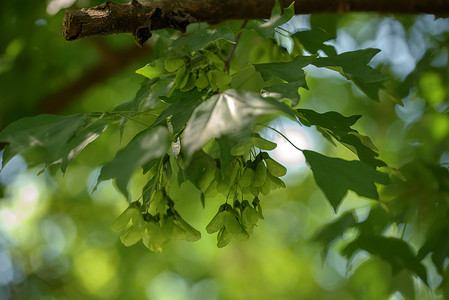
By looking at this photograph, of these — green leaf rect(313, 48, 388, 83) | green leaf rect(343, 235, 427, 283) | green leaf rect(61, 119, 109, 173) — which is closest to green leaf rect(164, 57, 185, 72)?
green leaf rect(61, 119, 109, 173)

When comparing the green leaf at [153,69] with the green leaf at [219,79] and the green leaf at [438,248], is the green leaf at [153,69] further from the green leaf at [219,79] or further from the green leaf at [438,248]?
the green leaf at [438,248]

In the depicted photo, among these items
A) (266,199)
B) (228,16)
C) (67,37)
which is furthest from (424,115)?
(266,199)

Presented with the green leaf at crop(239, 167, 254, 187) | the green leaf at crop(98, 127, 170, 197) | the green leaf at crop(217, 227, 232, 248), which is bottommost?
the green leaf at crop(217, 227, 232, 248)

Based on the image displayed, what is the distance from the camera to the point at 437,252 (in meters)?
1.29

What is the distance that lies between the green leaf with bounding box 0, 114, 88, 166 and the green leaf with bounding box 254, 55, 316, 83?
0.34 m

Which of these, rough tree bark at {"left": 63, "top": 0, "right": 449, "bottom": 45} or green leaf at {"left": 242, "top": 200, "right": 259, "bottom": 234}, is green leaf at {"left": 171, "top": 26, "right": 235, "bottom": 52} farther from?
green leaf at {"left": 242, "top": 200, "right": 259, "bottom": 234}

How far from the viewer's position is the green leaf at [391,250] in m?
1.33

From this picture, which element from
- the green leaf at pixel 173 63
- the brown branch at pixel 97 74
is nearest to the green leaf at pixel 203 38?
the green leaf at pixel 173 63

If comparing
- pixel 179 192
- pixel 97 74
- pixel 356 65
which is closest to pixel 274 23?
pixel 356 65

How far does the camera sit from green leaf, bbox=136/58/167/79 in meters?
0.99

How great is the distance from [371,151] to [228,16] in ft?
1.74

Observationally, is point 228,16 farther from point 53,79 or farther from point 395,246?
point 53,79

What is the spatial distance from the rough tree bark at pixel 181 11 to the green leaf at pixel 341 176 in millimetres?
491

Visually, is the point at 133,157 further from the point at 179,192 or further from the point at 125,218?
the point at 179,192
